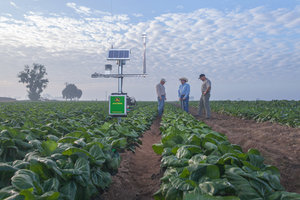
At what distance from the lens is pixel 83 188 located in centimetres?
245

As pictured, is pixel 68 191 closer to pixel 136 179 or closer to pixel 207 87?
pixel 136 179

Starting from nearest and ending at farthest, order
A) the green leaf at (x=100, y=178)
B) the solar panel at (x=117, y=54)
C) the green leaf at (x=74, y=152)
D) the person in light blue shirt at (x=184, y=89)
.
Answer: the green leaf at (x=74, y=152), the green leaf at (x=100, y=178), the person in light blue shirt at (x=184, y=89), the solar panel at (x=117, y=54)

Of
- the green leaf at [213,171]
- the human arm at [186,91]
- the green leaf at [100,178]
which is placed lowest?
the green leaf at [100,178]

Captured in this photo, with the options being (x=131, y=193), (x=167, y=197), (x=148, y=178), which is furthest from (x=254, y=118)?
(x=167, y=197)

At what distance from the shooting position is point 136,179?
4703 millimetres

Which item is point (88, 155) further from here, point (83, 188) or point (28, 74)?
point (28, 74)

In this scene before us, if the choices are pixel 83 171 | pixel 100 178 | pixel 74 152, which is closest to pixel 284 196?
pixel 83 171

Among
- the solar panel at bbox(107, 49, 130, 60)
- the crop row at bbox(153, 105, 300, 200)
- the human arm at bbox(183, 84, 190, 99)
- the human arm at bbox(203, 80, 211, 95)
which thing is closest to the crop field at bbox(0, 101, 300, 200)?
the crop row at bbox(153, 105, 300, 200)

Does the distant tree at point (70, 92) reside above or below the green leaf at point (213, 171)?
above

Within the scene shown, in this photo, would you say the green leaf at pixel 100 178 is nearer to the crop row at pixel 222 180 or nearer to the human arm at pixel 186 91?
the crop row at pixel 222 180

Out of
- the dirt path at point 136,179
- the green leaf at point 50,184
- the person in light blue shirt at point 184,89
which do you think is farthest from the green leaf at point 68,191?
the person in light blue shirt at point 184,89

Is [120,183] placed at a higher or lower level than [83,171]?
lower

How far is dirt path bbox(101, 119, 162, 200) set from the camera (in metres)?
3.74

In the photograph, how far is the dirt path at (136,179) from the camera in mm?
3742
